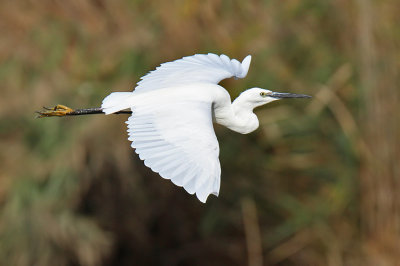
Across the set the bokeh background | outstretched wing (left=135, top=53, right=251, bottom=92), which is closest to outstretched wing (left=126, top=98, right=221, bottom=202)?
outstretched wing (left=135, top=53, right=251, bottom=92)

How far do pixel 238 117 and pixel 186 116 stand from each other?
16.0 inches

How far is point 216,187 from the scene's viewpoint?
252 centimetres

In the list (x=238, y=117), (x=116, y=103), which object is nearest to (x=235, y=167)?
(x=238, y=117)

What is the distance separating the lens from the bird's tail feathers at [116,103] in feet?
9.38

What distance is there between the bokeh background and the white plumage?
4.17 feet

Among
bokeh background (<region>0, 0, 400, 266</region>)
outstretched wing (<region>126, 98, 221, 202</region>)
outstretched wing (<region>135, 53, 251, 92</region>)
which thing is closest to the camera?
outstretched wing (<region>126, 98, 221, 202</region>)

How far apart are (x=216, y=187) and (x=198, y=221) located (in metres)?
2.02

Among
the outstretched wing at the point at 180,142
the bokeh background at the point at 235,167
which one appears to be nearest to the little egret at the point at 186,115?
the outstretched wing at the point at 180,142

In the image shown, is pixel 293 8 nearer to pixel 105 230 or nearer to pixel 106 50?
pixel 106 50

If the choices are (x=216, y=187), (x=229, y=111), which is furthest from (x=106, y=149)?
(x=216, y=187)

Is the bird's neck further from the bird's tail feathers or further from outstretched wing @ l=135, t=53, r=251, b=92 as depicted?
the bird's tail feathers

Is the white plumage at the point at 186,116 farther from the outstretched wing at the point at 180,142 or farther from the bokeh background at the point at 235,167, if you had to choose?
the bokeh background at the point at 235,167

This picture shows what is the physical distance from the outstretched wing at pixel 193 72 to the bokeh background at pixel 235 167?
1.18 metres

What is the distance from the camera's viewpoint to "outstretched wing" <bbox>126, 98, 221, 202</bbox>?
2559 millimetres
